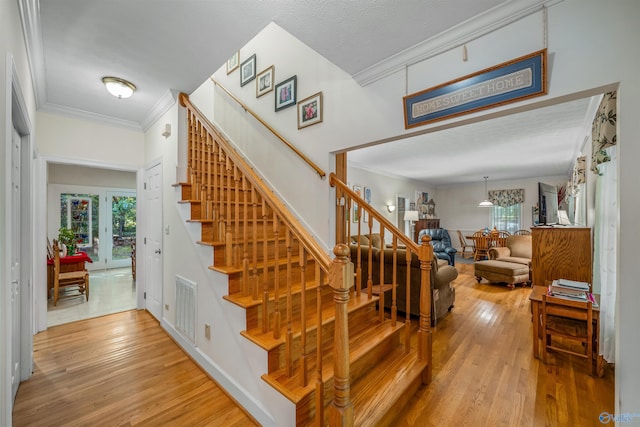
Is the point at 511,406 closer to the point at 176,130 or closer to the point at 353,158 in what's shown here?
the point at 176,130

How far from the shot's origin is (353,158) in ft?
18.0

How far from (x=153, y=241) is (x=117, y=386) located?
1.69 metres

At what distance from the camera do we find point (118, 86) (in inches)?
95.6

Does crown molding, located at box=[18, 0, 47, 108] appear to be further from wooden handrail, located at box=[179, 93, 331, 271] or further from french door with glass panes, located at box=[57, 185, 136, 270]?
french door with glass panes, located at box=[57, 185, 136, 270]

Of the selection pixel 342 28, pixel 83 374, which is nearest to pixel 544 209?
pixel 342 28

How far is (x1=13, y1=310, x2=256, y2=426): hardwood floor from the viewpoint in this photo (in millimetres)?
1708

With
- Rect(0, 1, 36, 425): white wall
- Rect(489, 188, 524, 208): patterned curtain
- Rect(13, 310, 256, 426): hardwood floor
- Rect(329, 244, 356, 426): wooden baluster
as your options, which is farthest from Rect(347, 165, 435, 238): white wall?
Rect(0, 1, 36, 425): white wall

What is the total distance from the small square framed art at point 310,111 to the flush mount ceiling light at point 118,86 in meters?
1.65

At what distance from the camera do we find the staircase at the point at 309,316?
4.33 feet

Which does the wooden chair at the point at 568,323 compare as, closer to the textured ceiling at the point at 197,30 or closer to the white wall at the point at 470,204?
the textured ceiling at the point at 197,30

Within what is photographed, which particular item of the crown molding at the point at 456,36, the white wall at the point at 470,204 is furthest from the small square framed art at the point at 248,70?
the white wall at the point at 470,204

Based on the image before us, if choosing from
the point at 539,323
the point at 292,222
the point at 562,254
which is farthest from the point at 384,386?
the point at 562,254

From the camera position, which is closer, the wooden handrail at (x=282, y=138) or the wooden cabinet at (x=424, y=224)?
the wooden handrail at (x=282, y=138)

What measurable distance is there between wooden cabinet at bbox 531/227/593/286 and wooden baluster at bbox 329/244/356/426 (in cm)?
312
